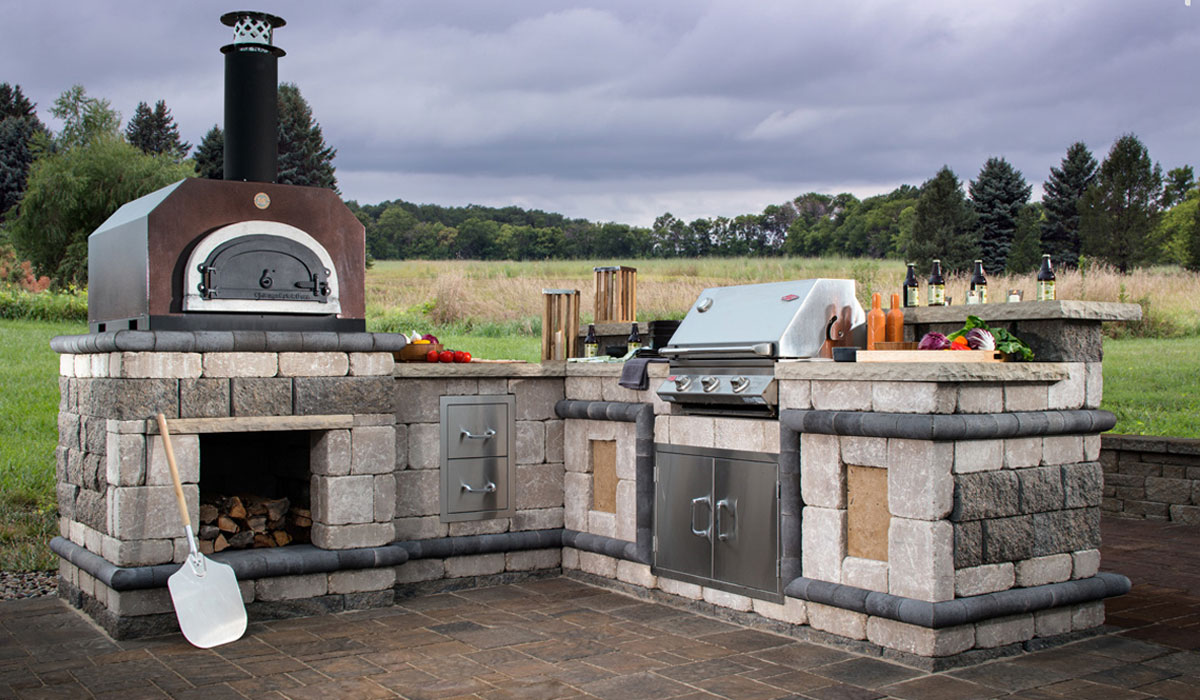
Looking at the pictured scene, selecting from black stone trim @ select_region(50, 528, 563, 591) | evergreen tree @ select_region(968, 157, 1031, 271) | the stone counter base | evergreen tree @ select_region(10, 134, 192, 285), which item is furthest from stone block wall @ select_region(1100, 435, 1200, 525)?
evergreen tree @ select_region(968, 157, 1031, 271)

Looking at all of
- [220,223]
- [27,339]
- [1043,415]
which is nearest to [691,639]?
[1043,415]

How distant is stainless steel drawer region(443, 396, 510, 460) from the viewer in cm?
658

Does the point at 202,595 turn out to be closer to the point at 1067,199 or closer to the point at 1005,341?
the point at 1005,341

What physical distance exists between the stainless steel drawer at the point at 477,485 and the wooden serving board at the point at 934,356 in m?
2.71

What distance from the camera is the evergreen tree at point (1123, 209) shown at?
3108 cm

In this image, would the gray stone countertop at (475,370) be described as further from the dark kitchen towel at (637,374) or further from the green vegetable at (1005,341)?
the green vegetable at (1005,341)

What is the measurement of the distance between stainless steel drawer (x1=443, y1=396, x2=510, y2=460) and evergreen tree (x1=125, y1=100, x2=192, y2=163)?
41086 mm

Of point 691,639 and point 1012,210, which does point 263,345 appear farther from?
point 1012,210

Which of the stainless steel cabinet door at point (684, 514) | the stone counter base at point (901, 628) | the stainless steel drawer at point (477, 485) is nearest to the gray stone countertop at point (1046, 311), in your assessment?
the stone counter base at point (901, 628)

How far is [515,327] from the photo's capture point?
53.9 ft

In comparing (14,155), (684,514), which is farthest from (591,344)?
(14,155)

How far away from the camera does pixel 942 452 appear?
15.0ft

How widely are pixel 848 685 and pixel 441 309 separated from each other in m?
13.3

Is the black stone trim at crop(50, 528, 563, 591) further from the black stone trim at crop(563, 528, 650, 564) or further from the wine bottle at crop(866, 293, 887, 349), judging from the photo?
the wine bottle at crop(866, 293, 887, 349)
